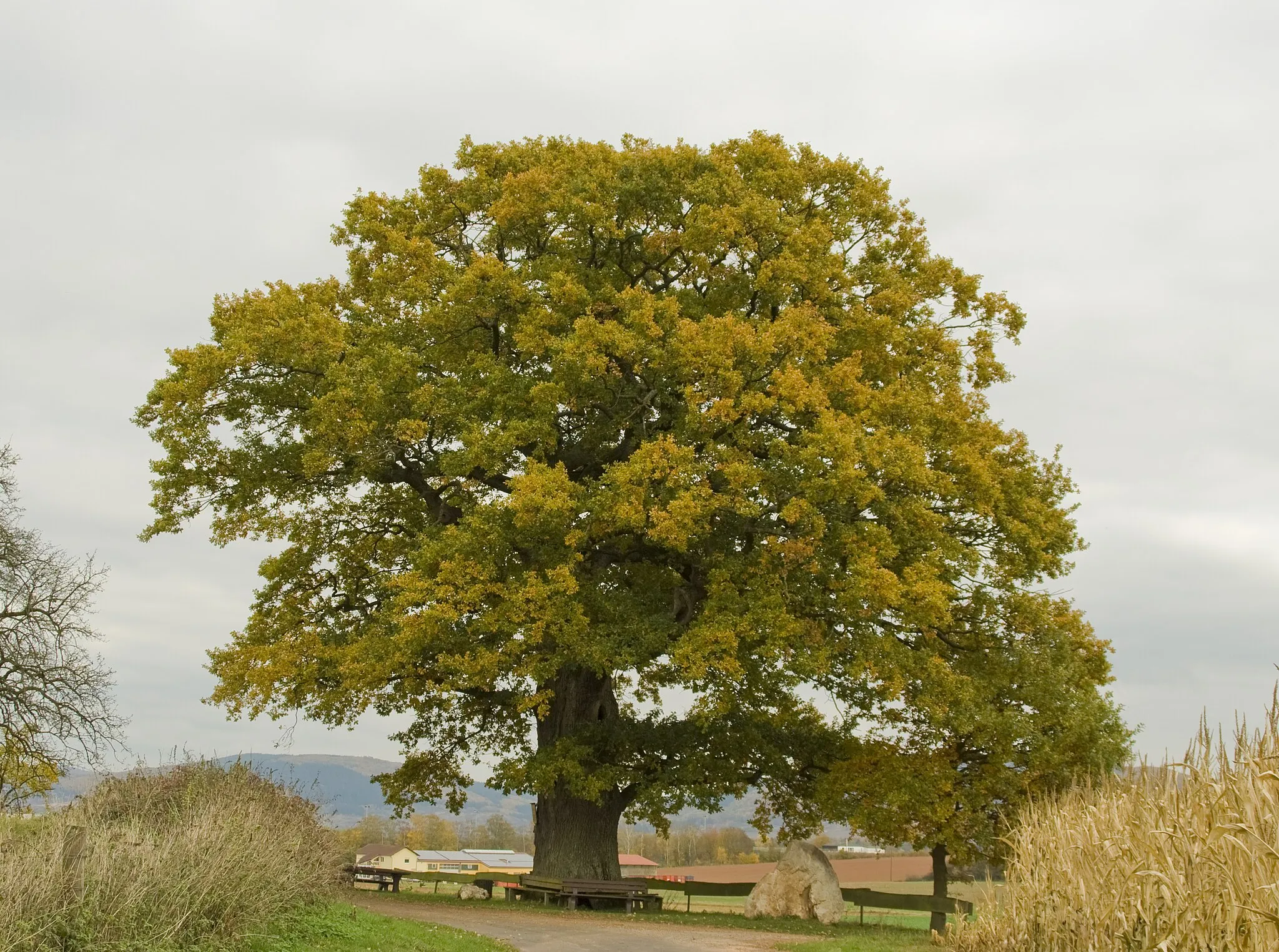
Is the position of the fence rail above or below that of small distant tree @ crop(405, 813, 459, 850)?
above

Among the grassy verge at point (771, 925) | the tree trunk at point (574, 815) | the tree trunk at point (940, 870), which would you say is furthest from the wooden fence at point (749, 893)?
the tree trunk at point (574, 815)

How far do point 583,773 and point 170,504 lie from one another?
1008cm

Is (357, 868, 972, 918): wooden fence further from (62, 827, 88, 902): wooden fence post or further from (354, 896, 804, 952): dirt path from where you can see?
(62, 827, 88, 902): wooden fence post

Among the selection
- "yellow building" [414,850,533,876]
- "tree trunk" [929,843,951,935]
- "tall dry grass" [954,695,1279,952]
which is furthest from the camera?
"yellow building" [414,850,533,876]

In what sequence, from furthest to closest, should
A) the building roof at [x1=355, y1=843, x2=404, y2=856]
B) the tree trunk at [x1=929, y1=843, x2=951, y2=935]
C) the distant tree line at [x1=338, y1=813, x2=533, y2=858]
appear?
the distant tree line at [x1=338, y1=813, x2=533, y2=858], the building roof at [x1=355, y1=843, x2=404, y2=856], the tree trunk at [x1=929, y1=843, x2=951, y2=935]

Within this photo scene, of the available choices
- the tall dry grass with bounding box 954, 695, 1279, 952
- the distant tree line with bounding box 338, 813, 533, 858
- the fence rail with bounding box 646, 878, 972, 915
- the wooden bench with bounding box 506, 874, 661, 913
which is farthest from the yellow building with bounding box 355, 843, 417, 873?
the tall dry grass with bounding box 954, 695, 1279, 952

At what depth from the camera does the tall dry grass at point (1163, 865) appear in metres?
6.74

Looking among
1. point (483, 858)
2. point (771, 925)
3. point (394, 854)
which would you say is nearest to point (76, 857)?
point (771, 925)

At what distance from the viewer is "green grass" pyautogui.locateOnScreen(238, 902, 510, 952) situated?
38.0 ft

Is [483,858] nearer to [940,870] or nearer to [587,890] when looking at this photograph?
[940,870]

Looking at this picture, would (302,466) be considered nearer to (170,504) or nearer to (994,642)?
(170,504)

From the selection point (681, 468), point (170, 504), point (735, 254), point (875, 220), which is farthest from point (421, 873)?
point (875, 220)

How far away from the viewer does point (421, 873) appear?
93.1 feet

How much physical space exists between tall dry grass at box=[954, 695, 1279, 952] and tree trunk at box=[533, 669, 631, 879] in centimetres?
1275
